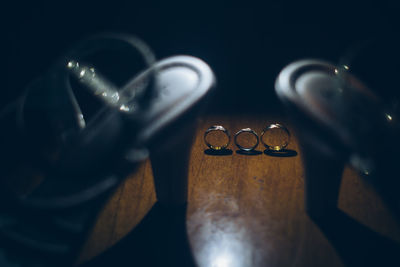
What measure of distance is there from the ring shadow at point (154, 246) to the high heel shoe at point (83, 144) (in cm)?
5

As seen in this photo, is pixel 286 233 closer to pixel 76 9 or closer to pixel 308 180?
pixel 308 180

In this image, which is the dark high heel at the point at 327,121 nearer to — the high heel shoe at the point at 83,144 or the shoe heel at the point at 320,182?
the shoe heel at the point at 320,182

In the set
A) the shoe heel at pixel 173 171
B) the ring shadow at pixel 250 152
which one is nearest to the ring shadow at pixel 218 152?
the ring shadow at pixel 250 152

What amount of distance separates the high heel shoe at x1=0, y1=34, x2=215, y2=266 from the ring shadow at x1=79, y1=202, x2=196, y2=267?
45mm

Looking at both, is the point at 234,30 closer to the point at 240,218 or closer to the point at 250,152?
the point at 250,152

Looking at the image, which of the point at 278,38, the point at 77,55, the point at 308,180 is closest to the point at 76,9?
the point at 77,55

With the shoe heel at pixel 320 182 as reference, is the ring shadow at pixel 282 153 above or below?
above

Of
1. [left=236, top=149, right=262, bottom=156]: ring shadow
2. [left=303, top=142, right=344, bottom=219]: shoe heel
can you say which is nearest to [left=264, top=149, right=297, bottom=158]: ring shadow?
[left=236, top=149, right=262, bottom=156]: ring shadow

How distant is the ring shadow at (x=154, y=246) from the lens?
49 centimetres

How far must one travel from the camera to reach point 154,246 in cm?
52

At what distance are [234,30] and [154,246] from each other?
92 cm

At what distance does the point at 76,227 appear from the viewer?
1.84ft

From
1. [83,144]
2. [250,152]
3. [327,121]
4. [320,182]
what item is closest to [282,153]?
[250,152]

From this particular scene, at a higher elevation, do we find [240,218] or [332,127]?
[332,127]
